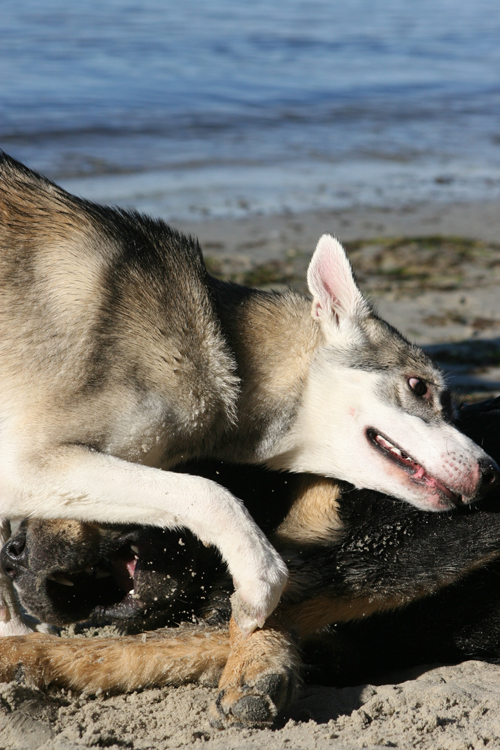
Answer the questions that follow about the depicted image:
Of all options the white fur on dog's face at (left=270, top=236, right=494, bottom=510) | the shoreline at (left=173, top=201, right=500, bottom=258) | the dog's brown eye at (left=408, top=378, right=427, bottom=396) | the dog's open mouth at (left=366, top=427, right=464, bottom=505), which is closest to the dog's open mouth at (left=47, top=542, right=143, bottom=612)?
the white fur on dog's face at (left=270, top=236, right=494, bottom=510)

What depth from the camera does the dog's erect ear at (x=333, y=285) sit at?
159 inches

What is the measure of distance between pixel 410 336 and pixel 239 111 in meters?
10.3

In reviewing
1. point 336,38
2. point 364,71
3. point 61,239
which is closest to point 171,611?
point 61,239

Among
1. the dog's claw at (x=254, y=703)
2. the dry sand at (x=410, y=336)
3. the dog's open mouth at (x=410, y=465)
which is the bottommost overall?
the dry sand at (x=410, y=336)

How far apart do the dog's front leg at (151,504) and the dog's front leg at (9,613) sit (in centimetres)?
38

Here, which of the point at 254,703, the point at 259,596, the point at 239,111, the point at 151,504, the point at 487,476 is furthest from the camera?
the point at 239,111

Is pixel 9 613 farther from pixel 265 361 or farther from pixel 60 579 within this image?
pixel 265 361

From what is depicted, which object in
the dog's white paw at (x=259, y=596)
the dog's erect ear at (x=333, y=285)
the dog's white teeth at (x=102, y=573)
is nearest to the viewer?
the dog's white paw at (x=259, y=596)

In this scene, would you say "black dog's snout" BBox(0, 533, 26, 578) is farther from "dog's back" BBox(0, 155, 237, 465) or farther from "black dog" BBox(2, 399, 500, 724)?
"dog's back" BBox(0, 155, 237, 465)

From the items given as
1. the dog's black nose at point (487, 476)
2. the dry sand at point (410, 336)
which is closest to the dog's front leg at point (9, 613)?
the dry sand at point (410, 336)

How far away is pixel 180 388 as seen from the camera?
12.0 ft

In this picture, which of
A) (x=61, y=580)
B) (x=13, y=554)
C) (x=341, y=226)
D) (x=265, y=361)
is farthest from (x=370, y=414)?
(x=341, y=226)

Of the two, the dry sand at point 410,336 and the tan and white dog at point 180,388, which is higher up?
the tan and white dog at point 180,388

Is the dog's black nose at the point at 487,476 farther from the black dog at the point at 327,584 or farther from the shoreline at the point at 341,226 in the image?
the shoreline at the point at 341,226
